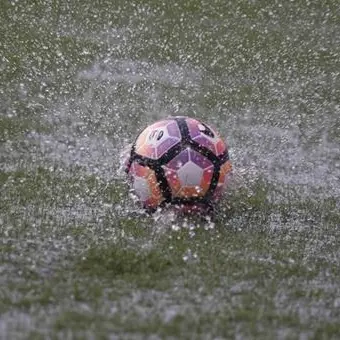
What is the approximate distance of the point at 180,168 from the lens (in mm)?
5715

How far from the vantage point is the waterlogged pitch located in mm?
3928

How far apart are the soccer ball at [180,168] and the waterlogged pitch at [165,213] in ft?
0.58

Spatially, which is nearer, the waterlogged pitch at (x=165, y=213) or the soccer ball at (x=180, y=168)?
the waterlogged pitch at (x=165, y=213)

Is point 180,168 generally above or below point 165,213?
above

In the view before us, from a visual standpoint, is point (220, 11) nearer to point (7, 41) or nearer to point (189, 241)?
point (7, 41)

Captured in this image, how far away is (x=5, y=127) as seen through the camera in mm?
8250

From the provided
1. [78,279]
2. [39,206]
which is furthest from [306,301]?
[39,206]

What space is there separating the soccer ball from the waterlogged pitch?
176 mm

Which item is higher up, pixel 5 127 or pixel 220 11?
pixel 220 11

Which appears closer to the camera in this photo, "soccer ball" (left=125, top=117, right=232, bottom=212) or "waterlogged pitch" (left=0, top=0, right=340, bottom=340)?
"waterlogged pitch" (left=0, top=0, right=340, bottom=340)

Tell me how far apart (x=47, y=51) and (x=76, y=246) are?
673cm

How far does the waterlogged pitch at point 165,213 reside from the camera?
393 centimetres

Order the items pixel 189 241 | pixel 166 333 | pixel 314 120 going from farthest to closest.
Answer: pixel 314 120, pixel 189 241, pixel 166 333

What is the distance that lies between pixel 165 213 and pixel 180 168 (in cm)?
37
